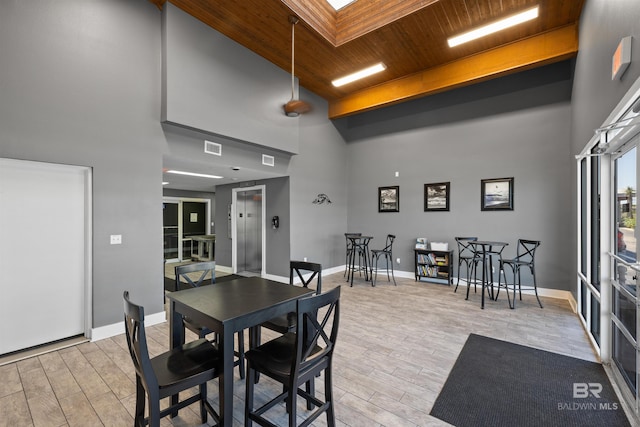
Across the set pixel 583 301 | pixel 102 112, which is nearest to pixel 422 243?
pixel 583 301

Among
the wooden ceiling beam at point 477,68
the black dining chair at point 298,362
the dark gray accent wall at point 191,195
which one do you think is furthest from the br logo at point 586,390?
the dark gray accent wall at point 191,195

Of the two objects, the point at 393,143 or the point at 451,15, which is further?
the point at 393,143

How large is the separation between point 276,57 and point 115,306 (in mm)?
4631

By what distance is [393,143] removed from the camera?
22.6 ft

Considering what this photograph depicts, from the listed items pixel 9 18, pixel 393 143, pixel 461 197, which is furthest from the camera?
pixel 393 143

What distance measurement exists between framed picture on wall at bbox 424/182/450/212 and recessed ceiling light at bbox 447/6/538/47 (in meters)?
2.69

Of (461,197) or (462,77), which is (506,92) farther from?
(461,197)

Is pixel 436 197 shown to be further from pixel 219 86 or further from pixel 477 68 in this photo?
pixel 219 86

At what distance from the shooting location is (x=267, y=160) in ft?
18.3

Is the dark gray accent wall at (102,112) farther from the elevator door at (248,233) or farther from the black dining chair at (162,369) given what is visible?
the elevator door at (248,233)

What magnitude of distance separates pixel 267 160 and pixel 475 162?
4217 millimetres

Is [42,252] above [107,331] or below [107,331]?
above

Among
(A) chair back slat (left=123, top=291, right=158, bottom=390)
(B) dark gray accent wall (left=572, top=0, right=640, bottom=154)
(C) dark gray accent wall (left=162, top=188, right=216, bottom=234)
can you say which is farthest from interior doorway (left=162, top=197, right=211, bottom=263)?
(B) dark gray accent wall (left=572, top=0, right=640, bottom=154)

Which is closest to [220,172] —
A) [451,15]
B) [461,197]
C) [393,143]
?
[393,143]
